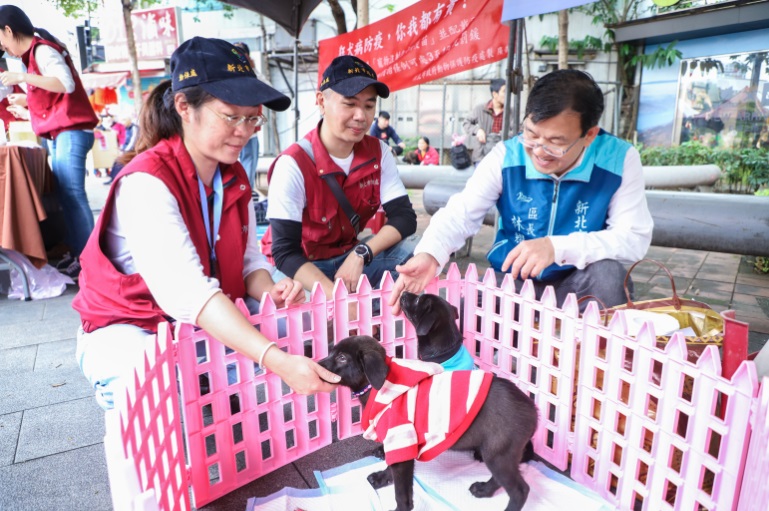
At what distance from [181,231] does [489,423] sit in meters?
1.20

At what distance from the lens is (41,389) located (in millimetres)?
2707

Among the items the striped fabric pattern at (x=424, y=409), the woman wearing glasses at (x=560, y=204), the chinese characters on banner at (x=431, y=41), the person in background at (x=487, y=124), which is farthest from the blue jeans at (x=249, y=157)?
the striped fabric pattern at (x=424, y=409)

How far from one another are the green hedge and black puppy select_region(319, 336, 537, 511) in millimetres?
13075

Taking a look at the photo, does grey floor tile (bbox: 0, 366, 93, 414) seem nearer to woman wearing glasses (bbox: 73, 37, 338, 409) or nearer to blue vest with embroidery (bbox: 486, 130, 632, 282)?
woman wearing glasses (bbox: 73, 37, 338, 409)

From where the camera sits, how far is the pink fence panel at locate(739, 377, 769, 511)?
113 cm

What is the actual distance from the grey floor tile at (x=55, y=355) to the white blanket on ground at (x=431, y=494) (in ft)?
6.33

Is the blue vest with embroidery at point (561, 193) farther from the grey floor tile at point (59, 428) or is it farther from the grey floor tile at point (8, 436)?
the grey floor tile at point (8, 436)

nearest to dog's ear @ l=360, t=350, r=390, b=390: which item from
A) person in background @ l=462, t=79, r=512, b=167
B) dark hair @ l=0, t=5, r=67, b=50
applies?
dark hair @ l=0, t=5, r=67, b=50

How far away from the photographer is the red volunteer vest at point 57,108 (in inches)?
165

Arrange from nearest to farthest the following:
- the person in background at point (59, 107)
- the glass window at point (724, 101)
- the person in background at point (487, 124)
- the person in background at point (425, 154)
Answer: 1. the person in background at point (59, 107)
2. the person in background at point (487, 124)
3. the person in background at point (425, 154)
4. the glass window at point (724, 101)

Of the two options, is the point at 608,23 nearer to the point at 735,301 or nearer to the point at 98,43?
the point at 735,301

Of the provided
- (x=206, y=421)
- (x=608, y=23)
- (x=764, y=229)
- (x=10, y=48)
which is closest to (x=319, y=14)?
(x=608, y=23)

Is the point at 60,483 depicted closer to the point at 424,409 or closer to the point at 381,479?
the point at 381,479

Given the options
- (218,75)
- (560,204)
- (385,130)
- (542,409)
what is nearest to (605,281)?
(560,204)
